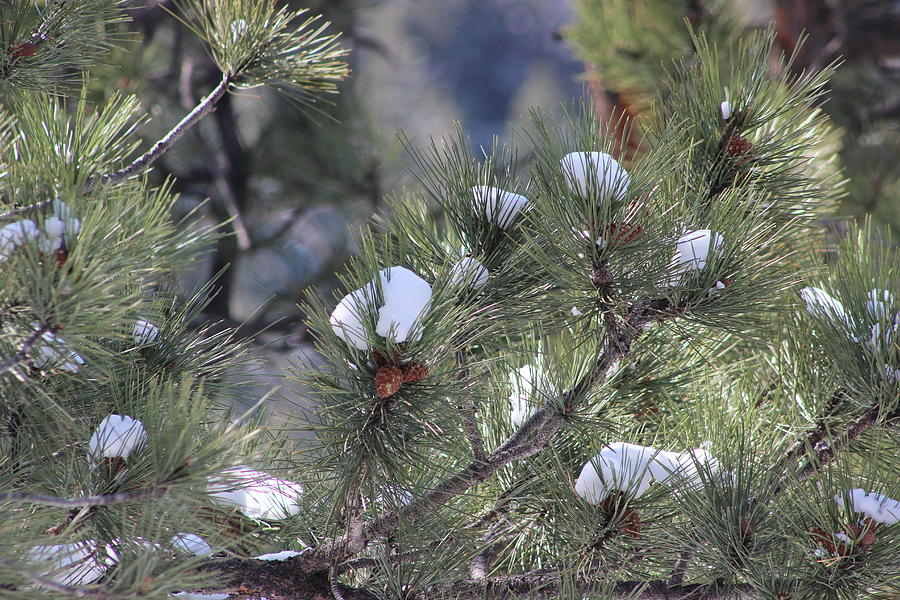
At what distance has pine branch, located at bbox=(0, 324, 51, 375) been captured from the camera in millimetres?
367

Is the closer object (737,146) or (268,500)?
(737,146)

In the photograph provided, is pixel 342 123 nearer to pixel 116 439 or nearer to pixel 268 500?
pixel 268 500

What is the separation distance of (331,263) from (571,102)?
3.72 feet

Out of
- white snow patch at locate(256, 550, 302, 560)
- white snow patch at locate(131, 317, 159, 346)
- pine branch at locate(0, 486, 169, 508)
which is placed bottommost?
pine branch at locate(0, 486, 169, 508)

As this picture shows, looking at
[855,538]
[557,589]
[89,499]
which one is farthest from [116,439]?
[855,538]

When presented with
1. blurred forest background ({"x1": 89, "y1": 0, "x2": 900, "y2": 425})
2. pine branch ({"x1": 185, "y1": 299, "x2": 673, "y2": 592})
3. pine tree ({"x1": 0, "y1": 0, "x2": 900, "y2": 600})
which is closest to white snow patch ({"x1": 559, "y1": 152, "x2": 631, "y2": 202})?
pine tree ({"x1": 0, "y1": 0, "x2": 900, "y2": 600})

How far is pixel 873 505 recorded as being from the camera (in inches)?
18.8

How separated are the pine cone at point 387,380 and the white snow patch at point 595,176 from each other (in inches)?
6.0

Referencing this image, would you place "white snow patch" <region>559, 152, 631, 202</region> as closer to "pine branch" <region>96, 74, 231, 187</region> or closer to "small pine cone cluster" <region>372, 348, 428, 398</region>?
"small pine cone cluster" <region>372, 348, 428, 398</region>

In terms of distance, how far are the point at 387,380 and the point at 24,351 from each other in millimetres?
186

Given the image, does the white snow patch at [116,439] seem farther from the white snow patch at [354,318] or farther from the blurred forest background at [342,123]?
the blurred forest background at [342,123]

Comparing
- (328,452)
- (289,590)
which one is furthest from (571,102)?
(289,590)

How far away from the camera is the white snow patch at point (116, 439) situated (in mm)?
461

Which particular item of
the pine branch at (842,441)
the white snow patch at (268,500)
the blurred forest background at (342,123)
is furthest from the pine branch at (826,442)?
the blurred forest background at (342,123)
